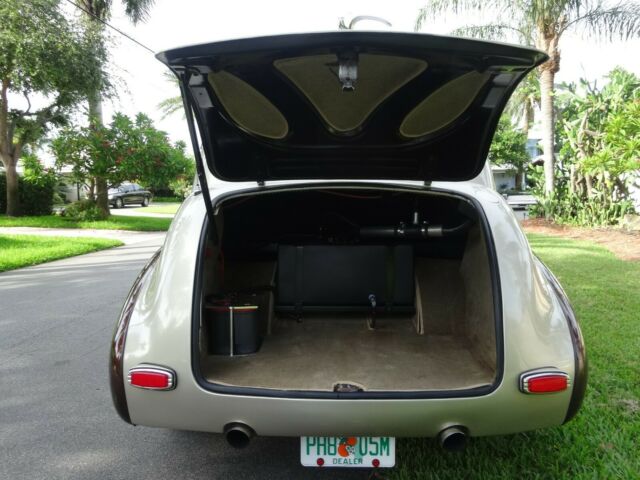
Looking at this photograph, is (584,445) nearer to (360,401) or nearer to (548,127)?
(360,401)

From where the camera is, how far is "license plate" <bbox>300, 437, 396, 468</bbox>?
6.47 feet

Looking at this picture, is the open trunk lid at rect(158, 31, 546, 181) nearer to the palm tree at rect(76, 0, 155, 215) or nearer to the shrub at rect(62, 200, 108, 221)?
the palm tree at rect(76, 0, 155, 215)

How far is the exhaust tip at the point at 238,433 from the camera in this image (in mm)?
1877

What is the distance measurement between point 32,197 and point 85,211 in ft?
9.85

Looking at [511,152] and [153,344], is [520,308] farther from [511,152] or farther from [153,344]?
[511,152]

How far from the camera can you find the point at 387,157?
8.53 feet

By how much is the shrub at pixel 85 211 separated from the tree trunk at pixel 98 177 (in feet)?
0.58

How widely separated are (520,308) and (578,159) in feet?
42.7

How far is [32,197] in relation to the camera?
61.2ft

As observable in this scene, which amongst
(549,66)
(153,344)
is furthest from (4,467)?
(549,66)

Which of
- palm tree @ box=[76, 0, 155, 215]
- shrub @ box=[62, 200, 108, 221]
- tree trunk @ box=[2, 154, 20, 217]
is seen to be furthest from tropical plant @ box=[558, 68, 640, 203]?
tree trunk @ box=[2, 154, 20, 217]

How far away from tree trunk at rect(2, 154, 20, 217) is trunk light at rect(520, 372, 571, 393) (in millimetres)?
19323

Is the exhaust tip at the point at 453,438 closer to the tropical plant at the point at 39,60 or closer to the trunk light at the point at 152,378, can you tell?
the trunk light at the point at 152,378

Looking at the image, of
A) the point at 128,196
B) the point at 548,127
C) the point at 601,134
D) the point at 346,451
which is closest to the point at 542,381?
the point at 346,451
